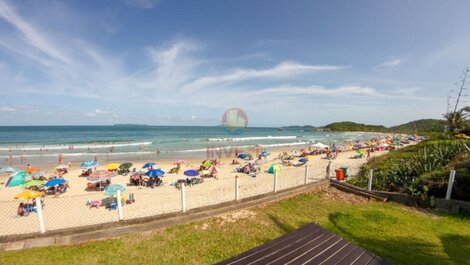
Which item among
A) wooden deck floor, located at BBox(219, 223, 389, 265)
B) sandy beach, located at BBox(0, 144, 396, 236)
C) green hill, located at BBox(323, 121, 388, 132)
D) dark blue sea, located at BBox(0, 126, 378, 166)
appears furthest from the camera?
green hill, located at BBox(323, 121, 388, 132)

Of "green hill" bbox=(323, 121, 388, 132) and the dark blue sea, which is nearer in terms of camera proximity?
the dark blue sea

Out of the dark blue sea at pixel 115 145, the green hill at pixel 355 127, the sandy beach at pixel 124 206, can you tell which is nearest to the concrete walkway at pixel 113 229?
the sandy beach at pixel 124 206

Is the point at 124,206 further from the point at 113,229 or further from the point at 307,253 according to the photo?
the point at 307,253

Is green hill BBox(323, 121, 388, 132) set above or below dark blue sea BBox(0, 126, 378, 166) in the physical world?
above

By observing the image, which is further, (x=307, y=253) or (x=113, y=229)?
(x=113, y=229)

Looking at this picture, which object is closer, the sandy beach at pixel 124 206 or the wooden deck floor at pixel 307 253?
the wooden deck floor at pixel 307 253

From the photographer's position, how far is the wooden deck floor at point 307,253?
Answer: 2863 millimetres

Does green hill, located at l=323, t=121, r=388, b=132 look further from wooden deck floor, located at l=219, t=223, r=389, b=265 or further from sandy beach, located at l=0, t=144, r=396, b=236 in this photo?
wooden deck floor, located at l=219, t=223, r=389, b=265

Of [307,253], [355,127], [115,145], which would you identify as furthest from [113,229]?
[355,127]

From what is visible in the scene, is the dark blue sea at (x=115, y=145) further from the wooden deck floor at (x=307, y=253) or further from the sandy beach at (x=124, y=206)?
the wooden deck floor at (x=307, y=253)

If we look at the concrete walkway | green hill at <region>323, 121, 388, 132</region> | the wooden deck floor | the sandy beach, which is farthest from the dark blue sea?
green hill at <region>323, 121, 388, 132</region>

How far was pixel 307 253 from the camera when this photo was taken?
3.03 m

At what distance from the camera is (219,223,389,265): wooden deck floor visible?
9.39ft

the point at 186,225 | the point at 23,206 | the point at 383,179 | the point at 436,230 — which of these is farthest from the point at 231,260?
the point at 23,206
